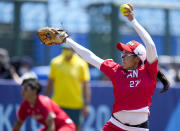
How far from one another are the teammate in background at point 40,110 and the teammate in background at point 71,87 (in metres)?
1.59

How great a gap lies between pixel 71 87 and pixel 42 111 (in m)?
1.91

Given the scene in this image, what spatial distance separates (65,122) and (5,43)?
4746 mm

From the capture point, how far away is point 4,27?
36.3ft

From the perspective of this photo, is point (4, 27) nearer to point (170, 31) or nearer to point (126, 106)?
point (170, 31)

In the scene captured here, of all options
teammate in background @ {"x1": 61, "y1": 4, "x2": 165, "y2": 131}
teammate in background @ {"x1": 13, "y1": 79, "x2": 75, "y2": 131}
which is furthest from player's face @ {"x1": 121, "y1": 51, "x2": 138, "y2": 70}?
teammate in background @ {"x1": 13, "y1": 79, "x2": 75, "y2": 131}

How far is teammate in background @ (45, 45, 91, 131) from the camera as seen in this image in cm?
860

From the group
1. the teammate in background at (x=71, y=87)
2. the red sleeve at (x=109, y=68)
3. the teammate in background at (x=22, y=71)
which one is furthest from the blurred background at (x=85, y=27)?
the red sleeve at (x=109, y=68)

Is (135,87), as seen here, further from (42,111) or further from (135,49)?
(42,111)

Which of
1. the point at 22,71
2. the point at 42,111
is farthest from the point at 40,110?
the point at 22,71

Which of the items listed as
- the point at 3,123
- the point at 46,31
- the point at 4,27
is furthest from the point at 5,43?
the point at 46,31

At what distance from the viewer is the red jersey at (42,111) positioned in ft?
22.2

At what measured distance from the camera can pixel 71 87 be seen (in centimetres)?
862

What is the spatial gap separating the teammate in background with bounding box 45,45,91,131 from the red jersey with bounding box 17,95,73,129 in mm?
1593

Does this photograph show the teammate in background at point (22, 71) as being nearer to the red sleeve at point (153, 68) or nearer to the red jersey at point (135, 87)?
the red jersey at point (135, 87)
